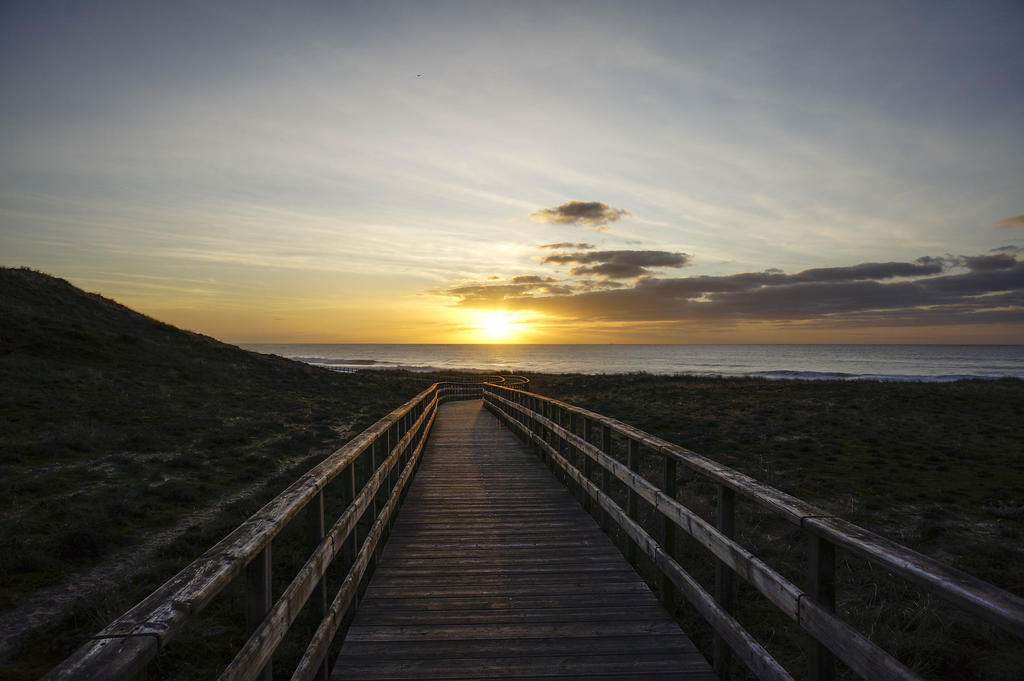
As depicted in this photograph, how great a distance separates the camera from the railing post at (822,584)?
7.94ft

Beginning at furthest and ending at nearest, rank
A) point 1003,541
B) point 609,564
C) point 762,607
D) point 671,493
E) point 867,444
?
point 867,444 < point 1003,541 < point 762,607 < point 609,564 < point 671,493

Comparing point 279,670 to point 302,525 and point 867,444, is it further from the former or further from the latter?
point 867,444

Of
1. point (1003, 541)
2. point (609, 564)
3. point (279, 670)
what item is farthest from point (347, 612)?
point (1003, 541)

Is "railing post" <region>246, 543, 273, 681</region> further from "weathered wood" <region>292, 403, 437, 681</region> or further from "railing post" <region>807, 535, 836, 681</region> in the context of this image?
"railing post" <region>807, 535, 836, 681</region>

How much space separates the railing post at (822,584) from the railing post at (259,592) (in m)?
2.44

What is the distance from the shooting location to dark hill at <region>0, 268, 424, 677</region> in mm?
6434

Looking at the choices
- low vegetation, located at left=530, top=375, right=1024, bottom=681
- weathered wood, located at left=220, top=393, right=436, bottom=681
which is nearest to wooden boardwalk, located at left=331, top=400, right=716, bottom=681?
weathered wood, located at left=220, top=393, right=436, bottom=681

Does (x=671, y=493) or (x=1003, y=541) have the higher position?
(x=671, y=493)

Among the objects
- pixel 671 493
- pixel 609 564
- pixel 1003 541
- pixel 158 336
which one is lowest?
pixel 1003 541

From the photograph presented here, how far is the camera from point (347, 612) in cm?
399

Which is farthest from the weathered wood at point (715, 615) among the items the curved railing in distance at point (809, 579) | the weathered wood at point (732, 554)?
the weathered wood at point (732, 554)

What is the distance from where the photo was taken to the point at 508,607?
14.2ft

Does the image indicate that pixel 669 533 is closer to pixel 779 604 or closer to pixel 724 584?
pixel 724 584

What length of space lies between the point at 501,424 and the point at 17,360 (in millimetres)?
19660
